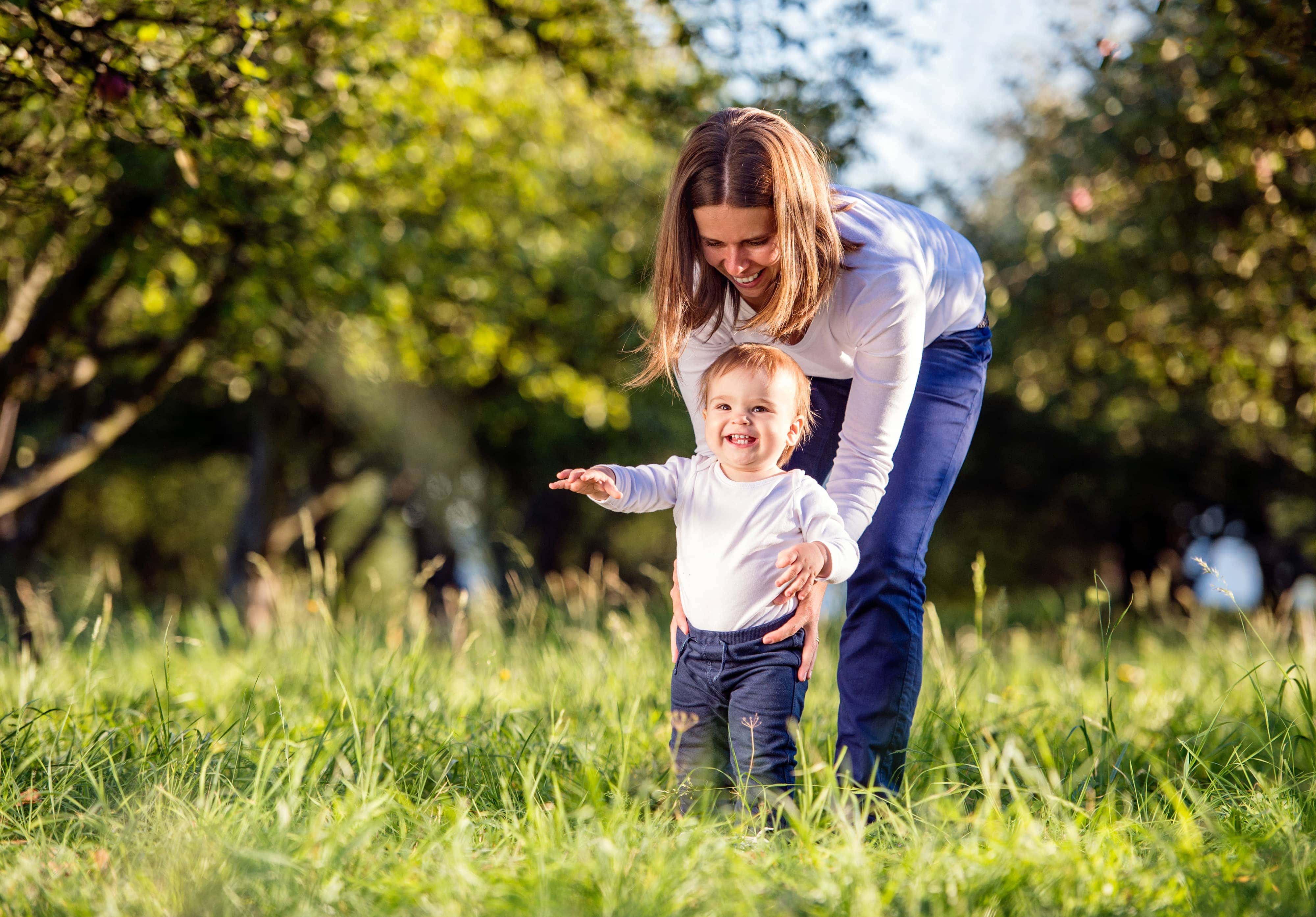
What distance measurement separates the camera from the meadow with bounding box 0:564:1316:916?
5.79 feet

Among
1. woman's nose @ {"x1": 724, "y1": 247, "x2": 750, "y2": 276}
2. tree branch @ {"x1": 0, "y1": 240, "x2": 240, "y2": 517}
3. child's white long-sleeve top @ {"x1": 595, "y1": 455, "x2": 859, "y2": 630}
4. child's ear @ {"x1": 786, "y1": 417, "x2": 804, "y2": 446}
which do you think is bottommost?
tree branch @ {"x1": 0, "y1": 240, "x2": 240, "y2": 517}

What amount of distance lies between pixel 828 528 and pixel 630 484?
53 centimetres

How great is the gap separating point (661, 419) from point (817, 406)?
30.6ft

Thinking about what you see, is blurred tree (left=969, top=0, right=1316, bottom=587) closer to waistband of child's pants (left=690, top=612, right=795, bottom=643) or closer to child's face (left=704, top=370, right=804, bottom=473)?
child's face (left=704, top=370, right=804, bottom=473)

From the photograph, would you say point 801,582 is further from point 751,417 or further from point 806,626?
point 751,417

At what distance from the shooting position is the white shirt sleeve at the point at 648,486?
2477 mm

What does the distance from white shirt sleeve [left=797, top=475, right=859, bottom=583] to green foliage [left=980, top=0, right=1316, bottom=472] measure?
3196 mm

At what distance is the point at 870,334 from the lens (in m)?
2.43

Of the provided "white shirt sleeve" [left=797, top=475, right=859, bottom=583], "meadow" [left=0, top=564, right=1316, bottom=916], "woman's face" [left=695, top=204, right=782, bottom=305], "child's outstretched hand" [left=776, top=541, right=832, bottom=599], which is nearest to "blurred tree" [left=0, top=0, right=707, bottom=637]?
"woman's face" [left=695, top=204, right=782, bottom=305]

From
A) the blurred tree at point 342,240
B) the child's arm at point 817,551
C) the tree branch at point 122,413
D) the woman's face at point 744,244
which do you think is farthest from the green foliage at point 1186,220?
the tree branch at point 122,413

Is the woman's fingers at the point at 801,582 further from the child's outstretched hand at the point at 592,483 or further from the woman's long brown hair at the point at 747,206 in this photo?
the woman's long brown hair at the point at 747,206

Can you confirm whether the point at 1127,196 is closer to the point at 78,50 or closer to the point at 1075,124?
the point at 1075,124

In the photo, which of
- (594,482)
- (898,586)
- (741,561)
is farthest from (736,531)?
(898,586)

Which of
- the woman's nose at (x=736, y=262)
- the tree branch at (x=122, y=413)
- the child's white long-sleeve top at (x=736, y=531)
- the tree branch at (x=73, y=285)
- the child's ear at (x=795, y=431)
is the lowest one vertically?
the tree branch at (x=122, y=413)
